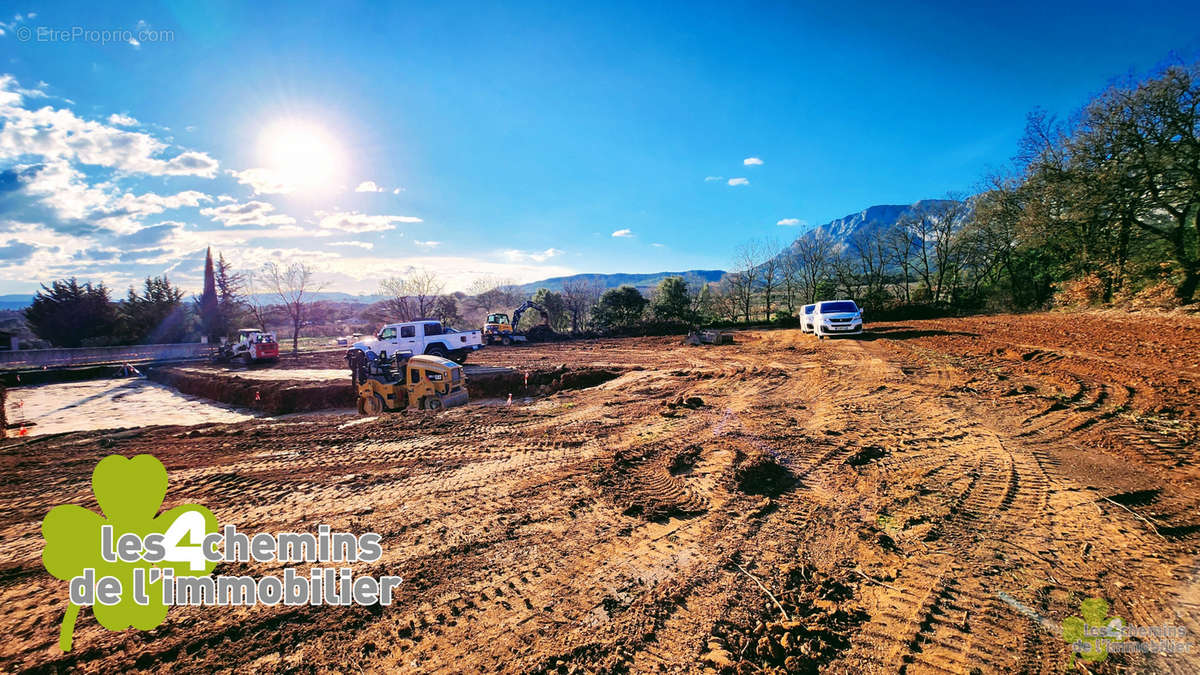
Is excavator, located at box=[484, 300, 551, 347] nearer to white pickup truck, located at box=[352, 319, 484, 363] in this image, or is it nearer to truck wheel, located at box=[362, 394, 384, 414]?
white pickup truck, located at box=[352, 319, 484, 363]

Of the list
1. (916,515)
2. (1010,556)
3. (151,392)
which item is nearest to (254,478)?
(916,515)

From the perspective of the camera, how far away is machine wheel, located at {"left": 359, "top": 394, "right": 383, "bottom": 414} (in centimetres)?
1220

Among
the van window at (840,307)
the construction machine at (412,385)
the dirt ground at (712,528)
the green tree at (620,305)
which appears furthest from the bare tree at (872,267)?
the construction machine at (412,385)

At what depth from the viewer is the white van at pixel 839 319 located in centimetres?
1817

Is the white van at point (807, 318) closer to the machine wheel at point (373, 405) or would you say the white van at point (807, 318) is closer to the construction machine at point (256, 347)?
the machine wheel at point (373, 405)

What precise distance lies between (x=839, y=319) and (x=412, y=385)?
17898 millimetres

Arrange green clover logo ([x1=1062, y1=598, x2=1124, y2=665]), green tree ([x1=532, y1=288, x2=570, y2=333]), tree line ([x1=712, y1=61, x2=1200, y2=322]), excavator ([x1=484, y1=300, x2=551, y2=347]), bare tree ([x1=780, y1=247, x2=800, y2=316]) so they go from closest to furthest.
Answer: green clover logo ([x1=1062, y1=598, x2=1124, y2=665]) → tree line ([x1=712, y1=61, x2=1200, y2=322]) → excavator ([x1=484, y1=300, x2=551, y2=347]) → bare tree ([x1=780, y1=247, x2=800, y2=316]) → green tree ([x1=532, y1=288, x2=570, y2=333])

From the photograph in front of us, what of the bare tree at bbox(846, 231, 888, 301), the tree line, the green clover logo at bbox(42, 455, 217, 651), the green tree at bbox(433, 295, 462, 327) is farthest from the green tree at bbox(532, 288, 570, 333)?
the green clover logo at bbox(42, 455, 217, 651)

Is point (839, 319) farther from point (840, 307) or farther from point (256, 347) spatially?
point (256, 347)

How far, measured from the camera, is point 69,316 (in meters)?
35.3

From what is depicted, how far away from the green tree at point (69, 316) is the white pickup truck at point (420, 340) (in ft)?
127

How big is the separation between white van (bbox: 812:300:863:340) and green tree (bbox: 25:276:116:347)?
5872 centimetres

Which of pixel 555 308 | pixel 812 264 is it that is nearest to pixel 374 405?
pixel 555 308

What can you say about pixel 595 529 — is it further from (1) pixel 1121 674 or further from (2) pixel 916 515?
(1) pixel 1121 674
